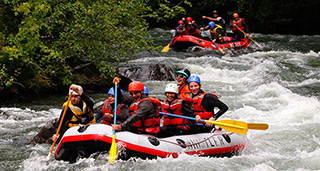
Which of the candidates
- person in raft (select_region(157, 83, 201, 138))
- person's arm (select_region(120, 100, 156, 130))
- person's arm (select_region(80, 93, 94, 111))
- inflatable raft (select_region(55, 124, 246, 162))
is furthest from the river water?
person's arm (select_region(80, 93, 94, 111))

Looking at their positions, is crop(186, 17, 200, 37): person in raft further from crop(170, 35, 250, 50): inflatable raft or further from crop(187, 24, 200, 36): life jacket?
crop(170, 35, 250, 50): inflatable raft

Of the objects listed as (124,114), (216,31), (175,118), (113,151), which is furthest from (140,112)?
(216,31)

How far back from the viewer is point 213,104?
19.6 ft

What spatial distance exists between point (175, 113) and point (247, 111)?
329 cm

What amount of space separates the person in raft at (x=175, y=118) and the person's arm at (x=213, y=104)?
0.85 feet

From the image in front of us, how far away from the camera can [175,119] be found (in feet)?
19.7

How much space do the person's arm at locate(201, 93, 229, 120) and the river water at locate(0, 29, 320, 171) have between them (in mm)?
703

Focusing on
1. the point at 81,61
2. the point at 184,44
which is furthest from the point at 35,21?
the point at 184,44

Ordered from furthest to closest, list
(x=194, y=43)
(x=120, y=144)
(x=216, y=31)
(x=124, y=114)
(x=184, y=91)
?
(x=216, y=31) < (x=194, y=43) < (x=184, y=91) < (x=124, y=114) < (x=120, y=144)

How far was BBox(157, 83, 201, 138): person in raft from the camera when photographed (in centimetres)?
589

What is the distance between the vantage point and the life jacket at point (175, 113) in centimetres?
590

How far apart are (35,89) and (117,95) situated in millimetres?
4262

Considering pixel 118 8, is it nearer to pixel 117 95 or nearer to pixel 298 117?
pixel 117 95

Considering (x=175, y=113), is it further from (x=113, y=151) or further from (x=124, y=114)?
(x=113, y=151)
